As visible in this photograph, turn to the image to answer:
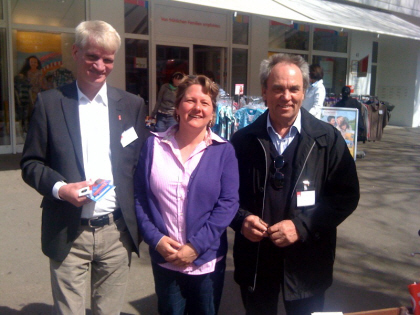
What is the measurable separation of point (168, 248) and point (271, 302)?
71cm

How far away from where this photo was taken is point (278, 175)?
7.43 feet

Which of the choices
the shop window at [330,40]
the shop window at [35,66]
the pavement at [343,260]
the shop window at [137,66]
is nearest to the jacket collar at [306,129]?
the pavement at [343,260]

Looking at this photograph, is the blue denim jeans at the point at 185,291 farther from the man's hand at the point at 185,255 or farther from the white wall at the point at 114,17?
the white wall at the point at 114,17

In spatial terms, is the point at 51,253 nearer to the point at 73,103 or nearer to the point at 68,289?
the point at 68,289

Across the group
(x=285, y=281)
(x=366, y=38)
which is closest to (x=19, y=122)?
(x=285, y=281)

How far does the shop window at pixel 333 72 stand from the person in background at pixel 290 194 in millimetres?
13491

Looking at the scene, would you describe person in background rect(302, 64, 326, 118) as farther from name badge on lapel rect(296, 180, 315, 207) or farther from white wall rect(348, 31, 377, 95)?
white wall rect(348, 31, 377, 95)

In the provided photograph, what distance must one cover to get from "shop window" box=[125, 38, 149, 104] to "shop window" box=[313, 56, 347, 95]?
7.11m

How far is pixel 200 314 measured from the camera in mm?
2318

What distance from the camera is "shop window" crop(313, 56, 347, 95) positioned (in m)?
15.3

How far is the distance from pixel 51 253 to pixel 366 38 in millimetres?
16148

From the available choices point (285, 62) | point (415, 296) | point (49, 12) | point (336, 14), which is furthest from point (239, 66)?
point (415, 296)

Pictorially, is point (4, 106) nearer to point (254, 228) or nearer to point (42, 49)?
point (42, 49)

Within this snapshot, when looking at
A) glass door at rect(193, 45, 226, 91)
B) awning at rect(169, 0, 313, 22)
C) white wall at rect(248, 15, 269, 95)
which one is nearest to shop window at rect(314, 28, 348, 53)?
white wall at rect(248, 15, 269, 95)
